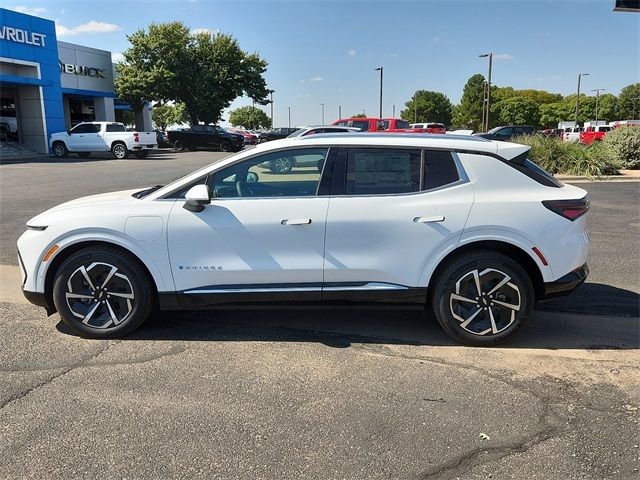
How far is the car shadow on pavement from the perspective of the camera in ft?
14.0

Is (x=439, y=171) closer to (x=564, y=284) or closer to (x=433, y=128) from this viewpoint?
(x=564, y=284)

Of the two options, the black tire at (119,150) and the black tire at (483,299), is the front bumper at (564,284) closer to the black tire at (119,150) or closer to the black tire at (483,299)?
the black tire at (483,299)

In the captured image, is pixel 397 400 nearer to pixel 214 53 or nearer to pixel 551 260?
pixel 551 260

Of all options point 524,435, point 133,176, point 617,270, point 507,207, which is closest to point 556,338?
point 507,207

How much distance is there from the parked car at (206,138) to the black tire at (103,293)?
34.2 meters

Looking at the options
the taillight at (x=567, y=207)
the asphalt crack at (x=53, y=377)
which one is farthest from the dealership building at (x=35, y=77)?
the taillight at (x=567, y=207)

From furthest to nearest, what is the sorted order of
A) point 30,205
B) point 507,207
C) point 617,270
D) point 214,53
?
point 214,53
point 30,205
point 617,270
point 507,207

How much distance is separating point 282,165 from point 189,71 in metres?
42.1

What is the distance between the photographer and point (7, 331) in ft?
14.5

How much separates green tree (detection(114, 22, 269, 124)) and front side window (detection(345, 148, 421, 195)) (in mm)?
39163

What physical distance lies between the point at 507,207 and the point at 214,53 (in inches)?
1737

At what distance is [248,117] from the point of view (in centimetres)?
10525

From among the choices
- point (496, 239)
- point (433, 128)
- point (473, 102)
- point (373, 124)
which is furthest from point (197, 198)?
point (473, 102)

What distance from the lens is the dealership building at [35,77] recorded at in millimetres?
28438
